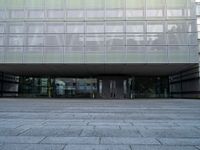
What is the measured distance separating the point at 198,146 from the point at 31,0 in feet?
101

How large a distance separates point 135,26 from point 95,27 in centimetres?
503

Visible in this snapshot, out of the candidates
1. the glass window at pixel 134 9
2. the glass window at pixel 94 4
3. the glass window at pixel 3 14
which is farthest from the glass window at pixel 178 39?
the glass window at pixel 3 14

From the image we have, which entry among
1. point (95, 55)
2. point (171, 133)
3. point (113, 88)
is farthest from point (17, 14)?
point (171, 133)

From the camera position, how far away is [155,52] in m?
30.6

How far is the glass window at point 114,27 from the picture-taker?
3139cm

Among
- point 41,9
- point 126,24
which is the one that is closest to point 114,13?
point 126,24

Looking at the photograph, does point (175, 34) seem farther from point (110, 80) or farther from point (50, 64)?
point (50, 64)

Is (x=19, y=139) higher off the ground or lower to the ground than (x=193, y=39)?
lower

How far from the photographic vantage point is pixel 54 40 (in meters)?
31.6

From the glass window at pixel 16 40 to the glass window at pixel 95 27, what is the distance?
848cm

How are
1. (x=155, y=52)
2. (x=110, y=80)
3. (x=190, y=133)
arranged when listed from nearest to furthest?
(x=190, y=133), (x=155, y=52), (x=110, y=80)

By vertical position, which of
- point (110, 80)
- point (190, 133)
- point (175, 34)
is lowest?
point (190, 133)

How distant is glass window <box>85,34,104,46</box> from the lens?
31219mm

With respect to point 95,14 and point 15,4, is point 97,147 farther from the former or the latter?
point 15,4
